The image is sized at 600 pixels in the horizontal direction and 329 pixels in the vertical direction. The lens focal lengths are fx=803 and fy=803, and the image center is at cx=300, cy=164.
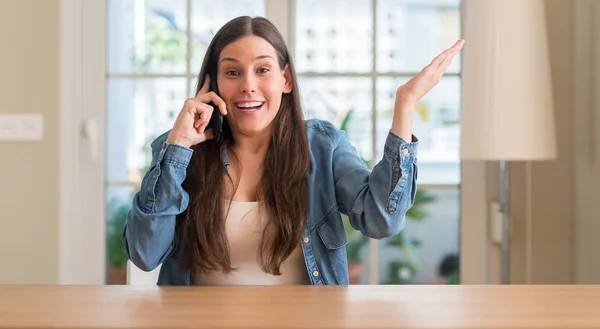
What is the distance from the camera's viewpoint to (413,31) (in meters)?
3.07

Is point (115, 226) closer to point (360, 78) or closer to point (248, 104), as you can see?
point (360, 78)

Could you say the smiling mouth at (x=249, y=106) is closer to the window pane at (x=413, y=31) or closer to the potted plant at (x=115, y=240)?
the window pane at (x=413, y=31)

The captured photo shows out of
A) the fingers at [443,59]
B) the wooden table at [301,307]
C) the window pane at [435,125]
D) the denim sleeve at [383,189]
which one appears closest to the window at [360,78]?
the window pane at [435,125]

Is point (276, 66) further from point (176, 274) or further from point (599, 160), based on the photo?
point (599, 160)

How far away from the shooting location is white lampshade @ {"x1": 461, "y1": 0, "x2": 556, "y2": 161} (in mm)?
2469

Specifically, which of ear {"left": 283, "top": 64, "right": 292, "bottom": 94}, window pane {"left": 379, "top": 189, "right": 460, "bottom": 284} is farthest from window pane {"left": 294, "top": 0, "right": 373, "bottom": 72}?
ear {"left": 283, "top": 64, "right": 292, "bottom": 94}

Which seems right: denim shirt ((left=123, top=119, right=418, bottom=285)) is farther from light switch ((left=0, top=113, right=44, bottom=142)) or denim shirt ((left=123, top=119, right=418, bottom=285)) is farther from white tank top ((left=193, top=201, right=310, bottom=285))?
light switch ((left=0, top=113, right=44, bottom=142))

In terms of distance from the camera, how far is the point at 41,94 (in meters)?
2.96

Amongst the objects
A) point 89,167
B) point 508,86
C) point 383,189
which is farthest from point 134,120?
point 383,189

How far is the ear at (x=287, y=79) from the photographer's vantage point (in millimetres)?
1898

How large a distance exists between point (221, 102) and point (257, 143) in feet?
0.47

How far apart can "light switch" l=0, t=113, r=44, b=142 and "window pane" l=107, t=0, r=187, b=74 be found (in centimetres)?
37

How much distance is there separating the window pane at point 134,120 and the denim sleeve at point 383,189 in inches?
57.4

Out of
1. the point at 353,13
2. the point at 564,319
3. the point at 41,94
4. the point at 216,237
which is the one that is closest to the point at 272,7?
the point at 353,13
